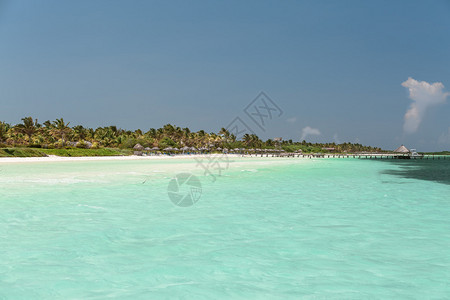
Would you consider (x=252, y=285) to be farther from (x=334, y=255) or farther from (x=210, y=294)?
(x=334, y=255)

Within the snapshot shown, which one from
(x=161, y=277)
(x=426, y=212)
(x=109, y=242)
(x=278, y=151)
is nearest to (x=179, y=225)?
(x=109, y=242)

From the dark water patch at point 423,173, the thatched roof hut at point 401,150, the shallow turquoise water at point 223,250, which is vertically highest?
the thatched roof hut at point 401,150

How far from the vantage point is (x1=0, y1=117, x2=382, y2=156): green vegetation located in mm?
65144

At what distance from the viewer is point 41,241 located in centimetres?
888

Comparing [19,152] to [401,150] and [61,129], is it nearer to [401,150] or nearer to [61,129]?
[61,129]

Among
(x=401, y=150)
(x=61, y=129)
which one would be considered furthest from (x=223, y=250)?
(x=401, y=150)

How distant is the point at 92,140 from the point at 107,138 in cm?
410

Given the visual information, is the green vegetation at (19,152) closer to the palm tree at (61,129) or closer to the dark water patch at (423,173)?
the palm tree at (61,129)

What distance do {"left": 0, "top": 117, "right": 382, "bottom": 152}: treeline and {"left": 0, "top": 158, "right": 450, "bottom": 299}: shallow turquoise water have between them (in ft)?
87.7

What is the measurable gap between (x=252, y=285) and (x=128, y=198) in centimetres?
1162

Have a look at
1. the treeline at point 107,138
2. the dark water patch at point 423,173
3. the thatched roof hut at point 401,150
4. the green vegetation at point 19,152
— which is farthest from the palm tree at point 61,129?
the thatched roof hut at point 401,150

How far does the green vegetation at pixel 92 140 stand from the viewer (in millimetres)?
65144

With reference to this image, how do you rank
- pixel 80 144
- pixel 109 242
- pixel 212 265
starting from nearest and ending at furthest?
pixel 212 265 < pixel 109 242 < pixel 80 144

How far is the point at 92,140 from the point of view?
89125 mm
